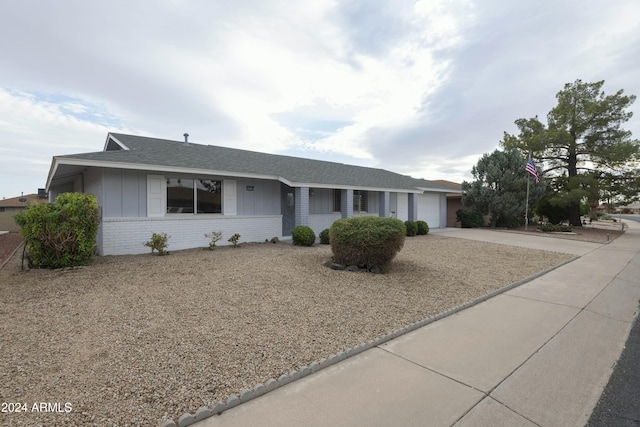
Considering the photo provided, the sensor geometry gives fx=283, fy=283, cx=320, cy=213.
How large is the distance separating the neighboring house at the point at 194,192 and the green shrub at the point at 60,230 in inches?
59.7

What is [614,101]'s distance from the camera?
64.3 feet

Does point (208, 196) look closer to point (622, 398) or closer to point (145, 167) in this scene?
point (145, 167)

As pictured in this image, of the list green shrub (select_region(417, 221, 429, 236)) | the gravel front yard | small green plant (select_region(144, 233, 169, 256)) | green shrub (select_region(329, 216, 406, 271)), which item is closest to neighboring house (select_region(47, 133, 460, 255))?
small green plant (select_region(144, 233, 169, 256))

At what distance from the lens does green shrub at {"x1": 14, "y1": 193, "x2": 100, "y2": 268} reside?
658cm

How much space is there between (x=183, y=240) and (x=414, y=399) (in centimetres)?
941

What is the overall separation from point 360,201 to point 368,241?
9.40 meters

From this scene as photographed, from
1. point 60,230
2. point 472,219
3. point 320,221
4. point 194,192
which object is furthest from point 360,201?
point 60,230

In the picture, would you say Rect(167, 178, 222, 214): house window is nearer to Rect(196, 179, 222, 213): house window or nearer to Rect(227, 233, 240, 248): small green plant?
Rect(196, 179, 222, 213): house window

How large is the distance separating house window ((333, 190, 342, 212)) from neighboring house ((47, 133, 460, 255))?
53mm

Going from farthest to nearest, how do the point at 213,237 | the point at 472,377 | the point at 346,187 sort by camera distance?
the point at 346,187, the point at 213,237, the point at 472,377

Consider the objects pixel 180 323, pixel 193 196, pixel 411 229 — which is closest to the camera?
pixel 180 323

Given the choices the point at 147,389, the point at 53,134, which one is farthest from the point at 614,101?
the point at 53,134

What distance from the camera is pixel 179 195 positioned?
1009 cm

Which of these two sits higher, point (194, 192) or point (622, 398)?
point (194, 192)
